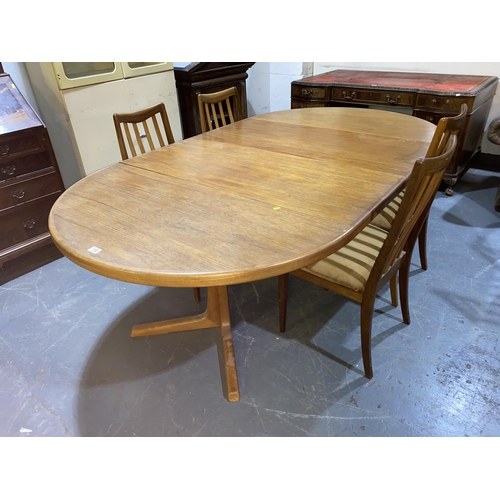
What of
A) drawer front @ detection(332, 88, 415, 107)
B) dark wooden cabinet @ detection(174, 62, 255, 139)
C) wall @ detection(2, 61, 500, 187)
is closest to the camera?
wall @ detection(2, 61, 500, 187)

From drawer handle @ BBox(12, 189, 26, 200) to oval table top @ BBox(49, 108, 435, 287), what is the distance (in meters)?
0.90

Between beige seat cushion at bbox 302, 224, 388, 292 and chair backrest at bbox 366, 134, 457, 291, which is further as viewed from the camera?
beige seat cushion at bbox 302, 224, 388, 292

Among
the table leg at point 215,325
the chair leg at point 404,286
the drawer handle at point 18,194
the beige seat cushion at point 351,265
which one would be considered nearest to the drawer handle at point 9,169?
the drawer handle at point 18,194

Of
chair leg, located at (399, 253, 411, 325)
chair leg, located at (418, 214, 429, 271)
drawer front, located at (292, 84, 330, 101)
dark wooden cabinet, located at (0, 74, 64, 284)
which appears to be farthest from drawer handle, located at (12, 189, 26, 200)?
drawer front, located at (292, 84, 330, 101)

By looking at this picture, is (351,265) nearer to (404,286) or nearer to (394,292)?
(404,286)

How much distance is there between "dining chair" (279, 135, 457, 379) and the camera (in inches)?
45.6

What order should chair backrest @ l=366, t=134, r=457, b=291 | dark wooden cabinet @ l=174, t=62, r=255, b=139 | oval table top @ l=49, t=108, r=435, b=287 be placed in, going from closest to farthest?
1. oval table top @ l=49, t=108, r=435, b=287
2. chair backrest @ l=366, t=134, r=457, b=291
3. dark wooden cabinet @ l=174, t=62, r=255, b=139

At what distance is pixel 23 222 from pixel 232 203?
1596 millimetres

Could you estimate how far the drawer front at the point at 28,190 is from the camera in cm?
209

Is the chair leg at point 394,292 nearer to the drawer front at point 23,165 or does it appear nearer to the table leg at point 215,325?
A: the table leg at point 215,325

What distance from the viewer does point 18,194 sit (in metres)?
2.14

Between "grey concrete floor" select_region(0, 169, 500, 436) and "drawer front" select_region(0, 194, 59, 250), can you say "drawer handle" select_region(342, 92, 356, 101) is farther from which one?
"drawer front" select_region(0, 194, 59, 250)

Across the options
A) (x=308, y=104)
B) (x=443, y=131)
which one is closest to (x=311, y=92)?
(x=308, y=104)

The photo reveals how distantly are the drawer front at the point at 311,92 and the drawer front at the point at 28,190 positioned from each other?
7.20 ft
